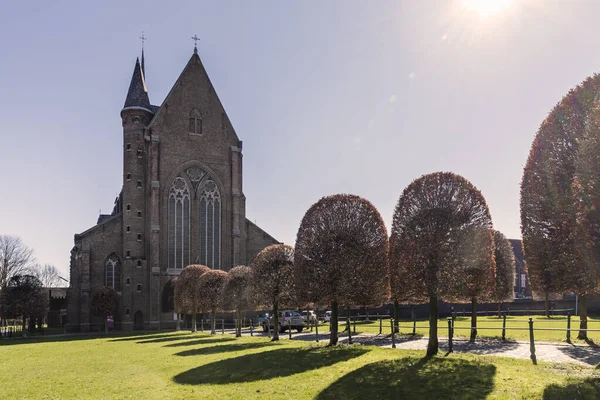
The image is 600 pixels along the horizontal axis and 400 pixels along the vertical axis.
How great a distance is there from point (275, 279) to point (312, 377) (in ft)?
53.2

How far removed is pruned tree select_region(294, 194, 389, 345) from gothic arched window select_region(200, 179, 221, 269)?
135 ft

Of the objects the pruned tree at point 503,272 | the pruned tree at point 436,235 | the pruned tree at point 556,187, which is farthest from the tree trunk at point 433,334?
the pruned tree at point 503,272

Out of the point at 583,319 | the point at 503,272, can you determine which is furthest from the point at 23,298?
the point at 583,319

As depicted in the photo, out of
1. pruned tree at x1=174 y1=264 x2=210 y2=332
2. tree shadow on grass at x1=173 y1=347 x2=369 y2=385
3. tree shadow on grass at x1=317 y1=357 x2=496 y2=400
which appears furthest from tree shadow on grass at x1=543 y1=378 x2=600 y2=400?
pruned tree at x1=174 y1=264 x2=210 y2=332

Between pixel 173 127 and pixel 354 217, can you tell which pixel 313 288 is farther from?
pixel 173 127

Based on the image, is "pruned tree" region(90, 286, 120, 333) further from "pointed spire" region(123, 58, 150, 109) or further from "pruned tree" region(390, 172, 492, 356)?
"pruned tree" region(390, 172, 492, 356)

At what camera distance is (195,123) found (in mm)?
67500

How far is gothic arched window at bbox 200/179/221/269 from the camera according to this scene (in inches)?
2586

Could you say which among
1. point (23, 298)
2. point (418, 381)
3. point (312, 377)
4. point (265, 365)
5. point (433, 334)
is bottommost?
point (23, 298)

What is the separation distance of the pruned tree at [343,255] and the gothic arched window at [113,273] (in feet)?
139

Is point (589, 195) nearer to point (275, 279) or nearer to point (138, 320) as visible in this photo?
point (275, 279)

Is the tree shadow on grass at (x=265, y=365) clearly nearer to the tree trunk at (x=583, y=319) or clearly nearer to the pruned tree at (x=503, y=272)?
the tree trunk at (x=583, y=319)

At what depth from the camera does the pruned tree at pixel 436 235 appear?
19.0m

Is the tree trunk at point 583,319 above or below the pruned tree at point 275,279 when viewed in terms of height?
below
